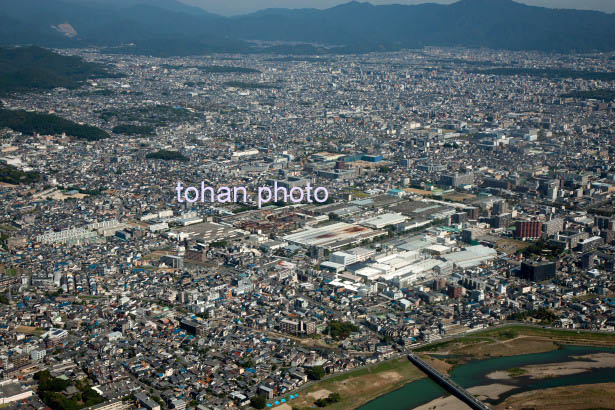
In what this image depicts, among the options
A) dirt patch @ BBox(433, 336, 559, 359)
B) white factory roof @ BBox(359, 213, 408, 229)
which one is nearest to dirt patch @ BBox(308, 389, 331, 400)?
dirt patch @ BBox(433, 336, 559, 359)

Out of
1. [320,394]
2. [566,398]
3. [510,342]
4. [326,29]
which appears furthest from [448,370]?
[326,29]

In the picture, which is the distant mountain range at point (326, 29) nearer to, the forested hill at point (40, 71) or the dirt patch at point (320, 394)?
the forested hill at point (40, 71)

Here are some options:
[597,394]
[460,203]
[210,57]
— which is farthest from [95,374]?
[210,57]

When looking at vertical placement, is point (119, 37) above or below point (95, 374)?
above

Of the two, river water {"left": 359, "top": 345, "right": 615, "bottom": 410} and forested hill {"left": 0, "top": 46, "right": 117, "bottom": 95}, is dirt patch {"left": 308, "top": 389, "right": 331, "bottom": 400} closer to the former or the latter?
river water {"left": 359, "top": 345, "right": 615, "bottom": 410}

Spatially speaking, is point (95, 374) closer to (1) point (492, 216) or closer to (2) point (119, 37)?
(1) point (492, 216)

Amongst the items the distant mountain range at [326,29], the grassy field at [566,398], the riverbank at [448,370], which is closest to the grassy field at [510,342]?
the riverbank at [448,370]
